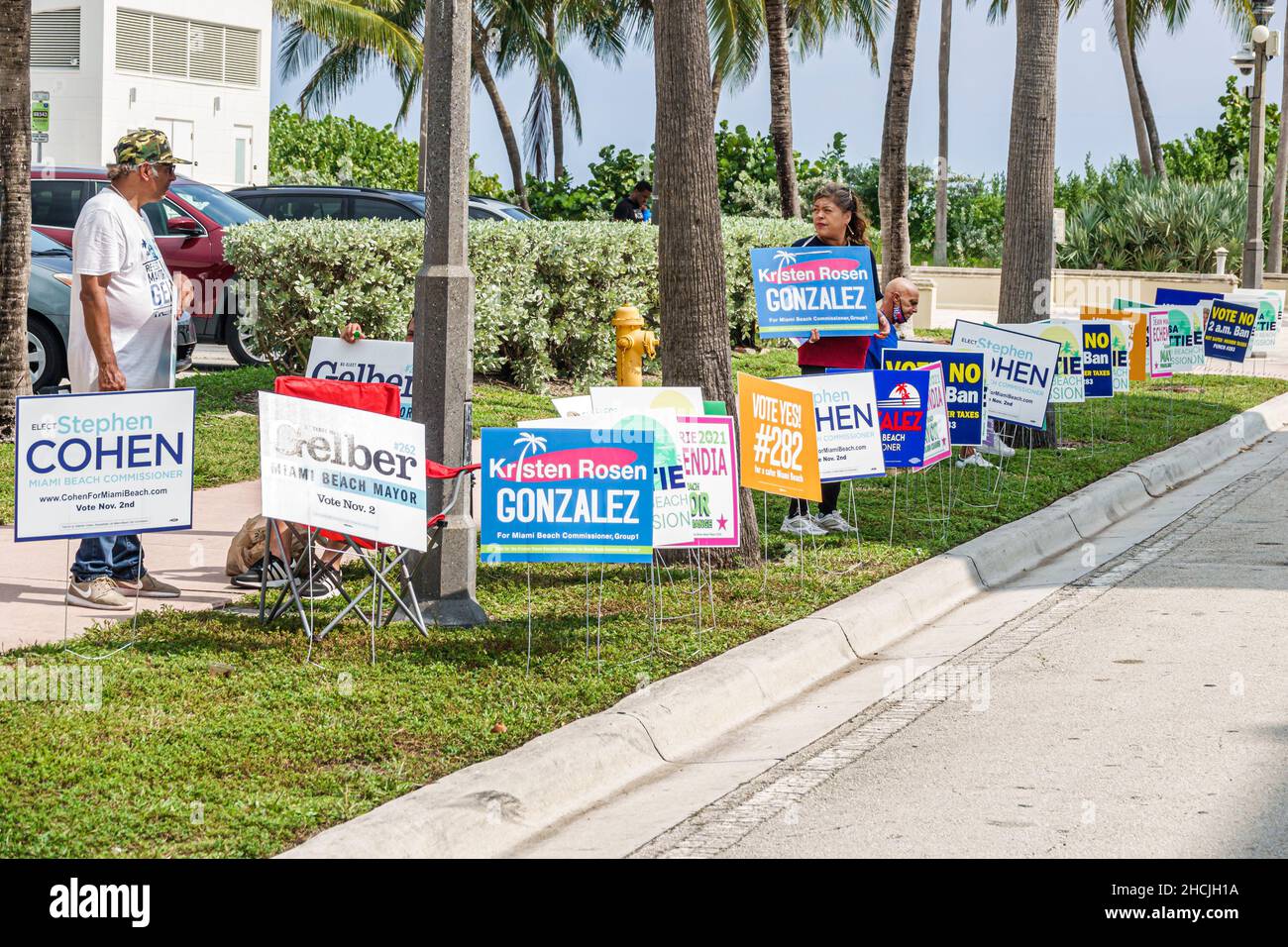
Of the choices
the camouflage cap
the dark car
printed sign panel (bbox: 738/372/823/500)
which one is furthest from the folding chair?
the dark car

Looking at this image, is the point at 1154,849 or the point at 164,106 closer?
the point at 1154,849

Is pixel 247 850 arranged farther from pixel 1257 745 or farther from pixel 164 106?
pixel 164 106

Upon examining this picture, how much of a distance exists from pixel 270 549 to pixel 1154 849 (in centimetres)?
428

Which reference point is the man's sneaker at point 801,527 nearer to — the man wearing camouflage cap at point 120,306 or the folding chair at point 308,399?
the folding chair at point 308,399

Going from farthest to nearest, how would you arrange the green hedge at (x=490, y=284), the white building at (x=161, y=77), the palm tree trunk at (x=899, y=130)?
the white building at (x=161, y=77) → the palm tree trunk at (x=899, y=130) → the green hedge at (x=490, y=284)

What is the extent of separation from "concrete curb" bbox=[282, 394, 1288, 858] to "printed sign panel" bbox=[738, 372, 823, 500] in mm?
709

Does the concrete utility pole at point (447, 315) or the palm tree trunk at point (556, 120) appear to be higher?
the palm tree trunk at point (556, 120)

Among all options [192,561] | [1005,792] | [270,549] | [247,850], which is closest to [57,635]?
[270,549]

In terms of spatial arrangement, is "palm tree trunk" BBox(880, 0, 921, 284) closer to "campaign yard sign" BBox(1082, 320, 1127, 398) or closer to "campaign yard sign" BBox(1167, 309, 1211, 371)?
"campaign yard sign" BBox(1167, 309, 1211, 371)

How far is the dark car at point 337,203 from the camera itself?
709 inches

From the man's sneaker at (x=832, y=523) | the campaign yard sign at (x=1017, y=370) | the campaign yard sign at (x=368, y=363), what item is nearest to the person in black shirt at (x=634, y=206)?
the campaign yard sign at (x=1017, y=370)

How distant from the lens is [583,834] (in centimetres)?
526

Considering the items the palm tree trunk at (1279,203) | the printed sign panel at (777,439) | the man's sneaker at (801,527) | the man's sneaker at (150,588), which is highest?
the palm tree trunk at (1279,203)

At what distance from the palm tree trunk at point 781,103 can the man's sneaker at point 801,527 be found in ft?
55.4
